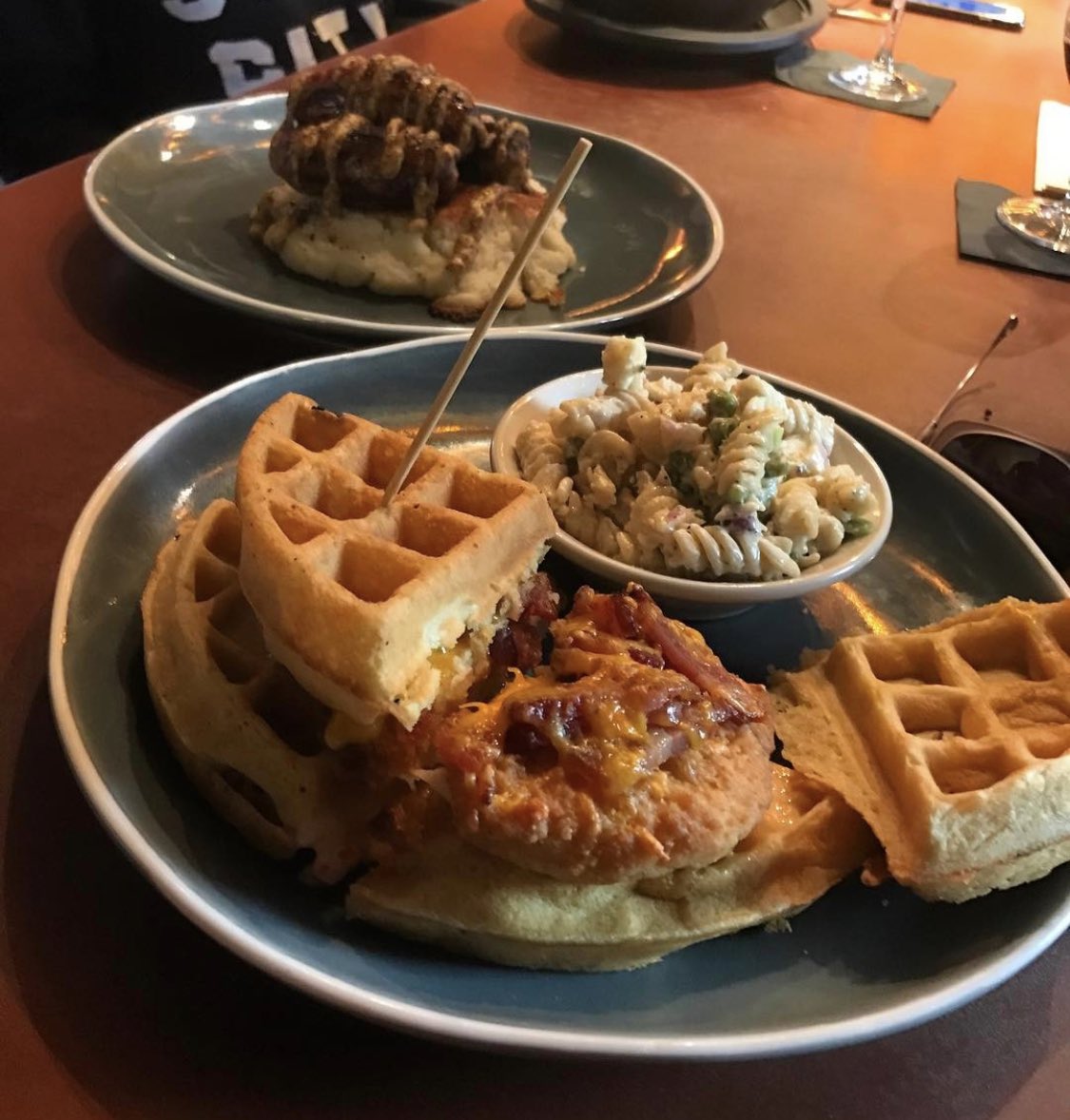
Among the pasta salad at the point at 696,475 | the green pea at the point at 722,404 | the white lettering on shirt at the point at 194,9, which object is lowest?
the pasta salad at the point at 696,475

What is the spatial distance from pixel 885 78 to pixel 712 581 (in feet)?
8.25

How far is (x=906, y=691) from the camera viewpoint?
1086 mm

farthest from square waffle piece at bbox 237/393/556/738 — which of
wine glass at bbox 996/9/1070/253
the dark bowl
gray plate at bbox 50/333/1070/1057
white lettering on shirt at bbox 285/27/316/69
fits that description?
the dark bowl

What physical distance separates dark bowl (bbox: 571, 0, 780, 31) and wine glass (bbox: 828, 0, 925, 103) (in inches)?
12.2

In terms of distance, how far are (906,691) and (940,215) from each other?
174 cm

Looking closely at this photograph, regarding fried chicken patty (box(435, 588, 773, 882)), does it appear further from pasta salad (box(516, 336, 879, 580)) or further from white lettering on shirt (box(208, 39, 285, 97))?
white lettering on shirt (box(208, 39, 285, 97))

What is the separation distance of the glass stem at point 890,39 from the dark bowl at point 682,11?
0.34 m

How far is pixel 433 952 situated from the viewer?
0.84 meters

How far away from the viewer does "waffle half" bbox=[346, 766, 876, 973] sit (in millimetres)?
819

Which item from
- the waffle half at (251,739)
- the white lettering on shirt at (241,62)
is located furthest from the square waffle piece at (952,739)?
the white lettering on shirt at (241,62)

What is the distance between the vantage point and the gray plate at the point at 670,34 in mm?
2934

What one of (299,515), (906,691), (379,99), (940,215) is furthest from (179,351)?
(940,215)

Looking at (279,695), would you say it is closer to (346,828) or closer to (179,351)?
(346,828)

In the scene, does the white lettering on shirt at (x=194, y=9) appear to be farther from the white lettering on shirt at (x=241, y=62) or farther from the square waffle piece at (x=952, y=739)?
the square waffle piece at (x=952, y=739)
